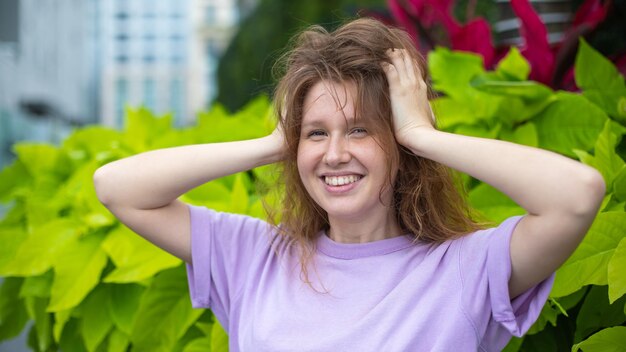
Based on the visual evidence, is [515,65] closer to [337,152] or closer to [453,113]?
[453,113]

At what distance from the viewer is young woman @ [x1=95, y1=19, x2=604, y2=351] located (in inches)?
46.8

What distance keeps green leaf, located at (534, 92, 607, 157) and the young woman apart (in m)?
0.40

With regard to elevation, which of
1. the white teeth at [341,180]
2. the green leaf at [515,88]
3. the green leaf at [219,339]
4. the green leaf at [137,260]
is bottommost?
the green leaf at [219,339]

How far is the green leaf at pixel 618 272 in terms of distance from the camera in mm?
1228

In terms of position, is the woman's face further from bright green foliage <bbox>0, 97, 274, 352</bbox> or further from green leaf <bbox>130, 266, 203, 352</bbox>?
green leaf <bbox>130, 266, 203, 352</bbox>

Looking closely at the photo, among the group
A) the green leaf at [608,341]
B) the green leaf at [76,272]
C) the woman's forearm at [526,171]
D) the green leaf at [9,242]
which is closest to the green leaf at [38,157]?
the green leaf at [9,242]

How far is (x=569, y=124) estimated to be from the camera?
5.74 feet

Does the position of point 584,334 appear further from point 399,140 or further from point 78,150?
point 78,150

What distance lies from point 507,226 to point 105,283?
1.13 meters

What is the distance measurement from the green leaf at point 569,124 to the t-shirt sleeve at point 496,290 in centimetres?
55

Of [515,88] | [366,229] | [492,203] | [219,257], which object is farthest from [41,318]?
[515,88]

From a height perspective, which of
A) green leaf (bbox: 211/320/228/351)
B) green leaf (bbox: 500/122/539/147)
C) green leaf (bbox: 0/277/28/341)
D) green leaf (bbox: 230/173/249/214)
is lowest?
green leaf (bbox: 0/277/28/341)

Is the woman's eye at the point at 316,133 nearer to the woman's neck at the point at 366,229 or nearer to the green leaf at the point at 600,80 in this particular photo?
the woman's neck at the point at 366,229

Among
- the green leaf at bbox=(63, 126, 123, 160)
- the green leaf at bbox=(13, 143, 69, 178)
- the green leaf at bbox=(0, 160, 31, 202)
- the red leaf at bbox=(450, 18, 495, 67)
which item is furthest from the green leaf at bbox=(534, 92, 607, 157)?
the green leaf at bbox=(0, 160, 31, 202)
